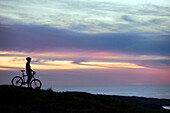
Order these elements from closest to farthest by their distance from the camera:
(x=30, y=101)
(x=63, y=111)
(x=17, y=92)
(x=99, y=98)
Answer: (x=63, y=111) → (x=30, y=101) → (x=17, y=92) → (x=99, y=98)

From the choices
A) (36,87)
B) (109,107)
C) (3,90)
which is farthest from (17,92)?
(109,107)

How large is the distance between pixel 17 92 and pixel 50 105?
3841 mm

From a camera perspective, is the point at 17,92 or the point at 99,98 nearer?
the point at 17,92

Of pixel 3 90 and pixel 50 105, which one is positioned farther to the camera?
pixel 3 90

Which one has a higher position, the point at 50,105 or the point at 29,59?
the point at 29,59

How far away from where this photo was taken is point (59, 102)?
18656mm

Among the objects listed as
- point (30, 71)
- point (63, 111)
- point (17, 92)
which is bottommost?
point (63, 111)

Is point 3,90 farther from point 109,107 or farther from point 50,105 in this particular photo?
point 109,107

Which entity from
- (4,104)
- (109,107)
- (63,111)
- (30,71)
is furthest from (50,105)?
(30,71)

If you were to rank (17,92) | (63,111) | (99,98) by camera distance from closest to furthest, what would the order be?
(63,111) → (17,92) → (99,98)

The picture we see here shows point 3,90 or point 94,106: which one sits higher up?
point 3,90

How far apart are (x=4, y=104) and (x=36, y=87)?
5485mm

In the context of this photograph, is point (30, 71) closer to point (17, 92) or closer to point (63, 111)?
point (17, 92)

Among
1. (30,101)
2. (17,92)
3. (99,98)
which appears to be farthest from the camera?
(99,98)
